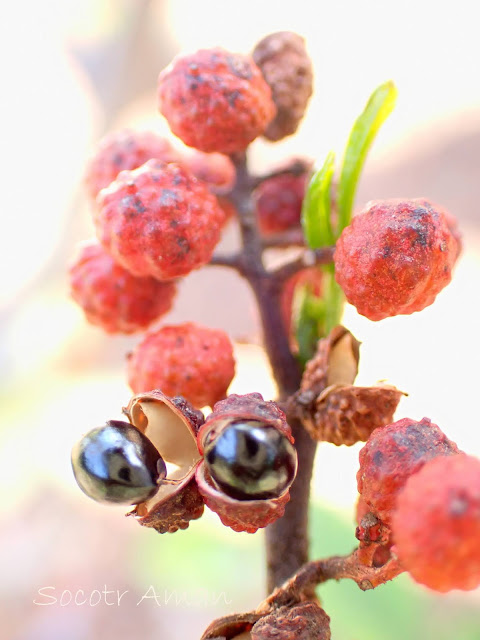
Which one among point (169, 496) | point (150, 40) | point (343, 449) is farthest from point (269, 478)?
point (150, 40)

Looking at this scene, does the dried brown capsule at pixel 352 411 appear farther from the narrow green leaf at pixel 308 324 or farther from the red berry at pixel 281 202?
the red berry at pixel 281 202

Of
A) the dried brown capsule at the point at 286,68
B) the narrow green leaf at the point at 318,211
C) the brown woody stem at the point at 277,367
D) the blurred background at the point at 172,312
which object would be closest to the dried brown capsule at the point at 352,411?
the brown woody stem at the point at 277,367

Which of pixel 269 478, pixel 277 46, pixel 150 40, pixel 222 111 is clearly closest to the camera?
pixel 269 478

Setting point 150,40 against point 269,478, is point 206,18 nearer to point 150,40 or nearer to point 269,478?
point 150,40

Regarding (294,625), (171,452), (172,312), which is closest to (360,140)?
(171,452)

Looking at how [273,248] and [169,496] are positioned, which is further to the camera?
[273,248]
